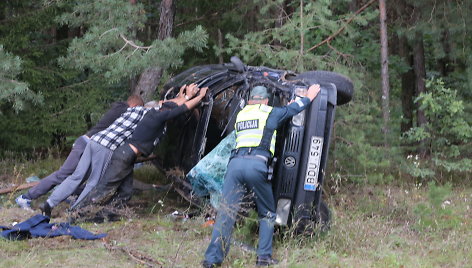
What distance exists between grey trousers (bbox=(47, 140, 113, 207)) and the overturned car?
0.97 meters

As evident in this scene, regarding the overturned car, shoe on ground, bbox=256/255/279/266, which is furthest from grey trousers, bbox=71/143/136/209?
shoe on ground, bbox=256/255/279/266

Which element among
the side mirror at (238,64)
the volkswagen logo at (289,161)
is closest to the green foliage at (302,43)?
the side mirror at (238,64)

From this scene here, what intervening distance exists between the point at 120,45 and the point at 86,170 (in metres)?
2.42

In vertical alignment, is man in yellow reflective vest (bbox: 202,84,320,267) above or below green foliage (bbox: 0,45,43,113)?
below

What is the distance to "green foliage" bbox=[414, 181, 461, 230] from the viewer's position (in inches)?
310

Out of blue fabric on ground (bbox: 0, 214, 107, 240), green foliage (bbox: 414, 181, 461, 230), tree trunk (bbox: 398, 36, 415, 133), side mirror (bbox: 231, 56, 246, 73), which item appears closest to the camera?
blue fabric on ground (bbox: 0, 214, 107, 240)

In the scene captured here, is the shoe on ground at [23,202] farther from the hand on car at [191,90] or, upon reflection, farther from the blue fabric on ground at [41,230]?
the hand on car at [191,90]

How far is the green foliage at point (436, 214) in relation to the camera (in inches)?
310

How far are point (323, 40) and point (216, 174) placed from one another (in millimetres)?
4837

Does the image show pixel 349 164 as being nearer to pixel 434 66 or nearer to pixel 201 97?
pixel 201 97

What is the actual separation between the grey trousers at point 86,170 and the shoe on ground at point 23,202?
484 mm

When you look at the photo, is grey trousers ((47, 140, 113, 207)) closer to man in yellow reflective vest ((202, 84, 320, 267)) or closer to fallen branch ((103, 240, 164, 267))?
fallen branch ((103, 240, 164, 267))

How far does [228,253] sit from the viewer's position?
21.5 ft

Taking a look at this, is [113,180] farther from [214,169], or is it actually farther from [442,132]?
[442,132]
